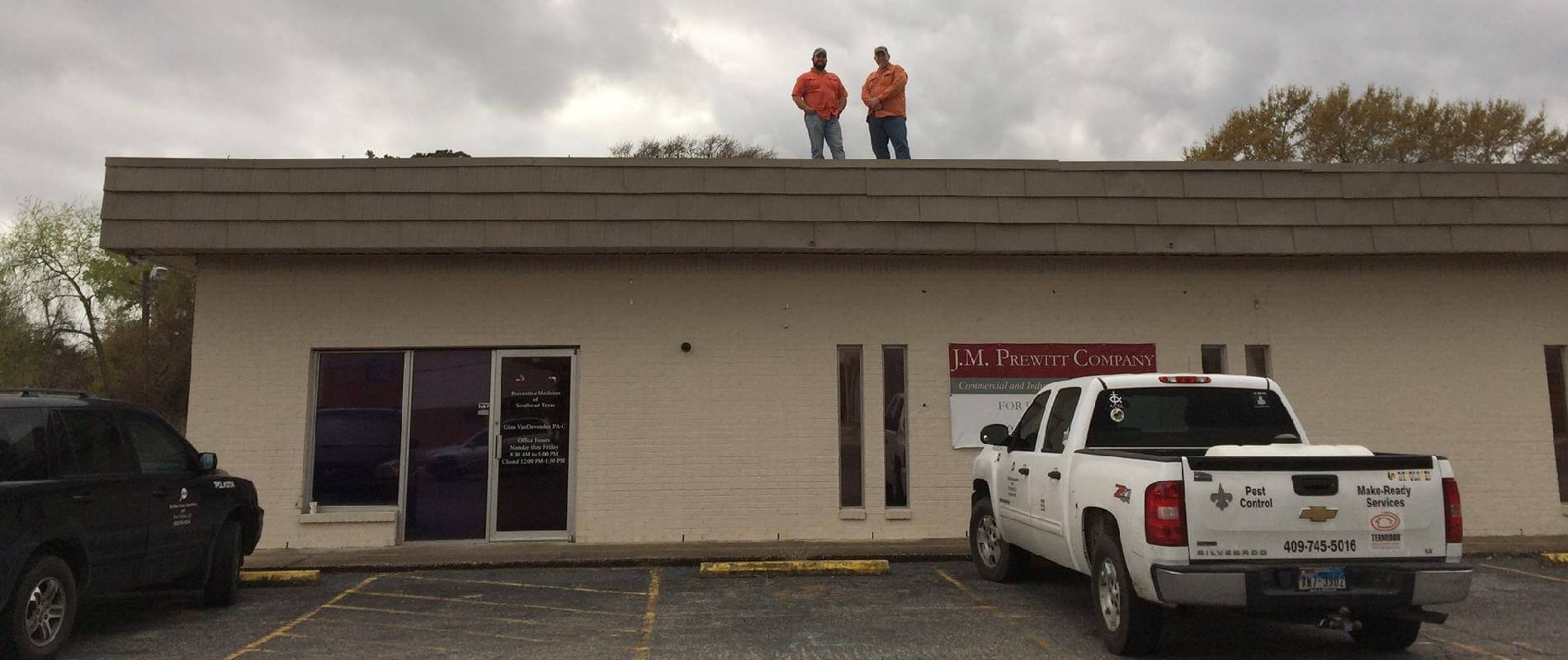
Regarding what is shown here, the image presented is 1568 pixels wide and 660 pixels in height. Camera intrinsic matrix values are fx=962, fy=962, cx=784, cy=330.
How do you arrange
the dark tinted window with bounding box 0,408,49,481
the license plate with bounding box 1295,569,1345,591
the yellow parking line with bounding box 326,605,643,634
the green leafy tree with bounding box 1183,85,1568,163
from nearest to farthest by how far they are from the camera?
the license plate with bounding box 1295,569,1345,591
the dark tinted window with bounding box 0,408,49,481
the yellow parking line with bounding box 326,605,643,634
the green leafy tree with bounding box 1183,85,1568,163

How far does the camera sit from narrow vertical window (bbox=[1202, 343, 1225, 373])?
10.8 m

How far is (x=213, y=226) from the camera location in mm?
9586

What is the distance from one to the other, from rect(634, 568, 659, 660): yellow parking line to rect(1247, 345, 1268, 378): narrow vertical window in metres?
6.97

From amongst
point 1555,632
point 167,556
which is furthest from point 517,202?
point 1555,632

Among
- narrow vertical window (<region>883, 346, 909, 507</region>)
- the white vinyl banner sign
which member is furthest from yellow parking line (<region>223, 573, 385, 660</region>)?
the white vinyl banner sign

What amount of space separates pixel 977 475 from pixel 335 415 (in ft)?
22.3

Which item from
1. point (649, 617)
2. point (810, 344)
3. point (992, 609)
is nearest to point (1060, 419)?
point (992, 609)

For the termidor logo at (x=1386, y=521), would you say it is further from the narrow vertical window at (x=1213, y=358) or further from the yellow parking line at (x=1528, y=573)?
the narrow vertical window at (x=1213, y=358)

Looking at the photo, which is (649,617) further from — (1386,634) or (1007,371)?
(1007,371)

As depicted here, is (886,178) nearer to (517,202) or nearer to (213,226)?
(517,202)

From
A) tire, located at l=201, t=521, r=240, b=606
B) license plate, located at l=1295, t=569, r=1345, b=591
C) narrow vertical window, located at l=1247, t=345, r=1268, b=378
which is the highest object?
narrow vertical window, located at l=1247, t=345, r=1268, b=378

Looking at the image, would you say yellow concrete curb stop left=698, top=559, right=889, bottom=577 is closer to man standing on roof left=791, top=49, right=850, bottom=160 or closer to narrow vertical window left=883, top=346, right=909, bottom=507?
narrow vertical window left=883, top=346, right=909, bottom=507

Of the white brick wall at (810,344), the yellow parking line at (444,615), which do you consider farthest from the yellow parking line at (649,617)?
the white brick wall at (810,344)

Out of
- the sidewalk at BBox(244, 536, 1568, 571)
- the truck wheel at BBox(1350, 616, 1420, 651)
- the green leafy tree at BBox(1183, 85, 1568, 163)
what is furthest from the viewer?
the green leafy tree at BBox(1183, 85, 1568, 163)
